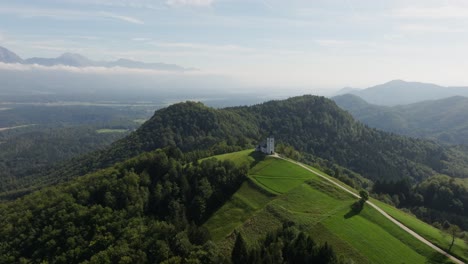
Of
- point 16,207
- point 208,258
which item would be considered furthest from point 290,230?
point 16,207

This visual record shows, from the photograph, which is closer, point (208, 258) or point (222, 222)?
point (208, 258)

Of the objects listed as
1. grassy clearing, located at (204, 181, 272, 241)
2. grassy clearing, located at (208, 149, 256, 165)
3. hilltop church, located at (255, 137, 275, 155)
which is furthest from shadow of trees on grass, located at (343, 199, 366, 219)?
hilltop church, located at (255, 137, 275, 155)

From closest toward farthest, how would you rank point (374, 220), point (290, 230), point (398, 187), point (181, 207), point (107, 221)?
point (290, 230) < point (374, 220) < point (107, 221) < point (181, 207) < point (398, 187)

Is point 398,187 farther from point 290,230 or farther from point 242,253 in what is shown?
point 242,253

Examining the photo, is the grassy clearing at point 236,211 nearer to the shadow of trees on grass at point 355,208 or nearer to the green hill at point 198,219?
the green hill at point 198,219

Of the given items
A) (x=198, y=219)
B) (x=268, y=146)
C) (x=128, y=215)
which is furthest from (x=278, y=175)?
(x=128, y=215)

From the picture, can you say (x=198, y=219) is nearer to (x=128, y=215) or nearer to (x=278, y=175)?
(x=128, y=215)

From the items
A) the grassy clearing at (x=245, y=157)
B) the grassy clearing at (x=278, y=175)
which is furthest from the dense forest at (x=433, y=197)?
the grassy clearing at (x=245, y=157)
